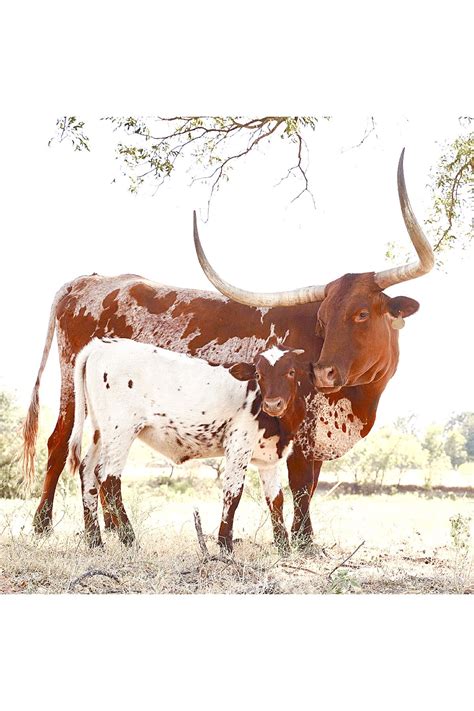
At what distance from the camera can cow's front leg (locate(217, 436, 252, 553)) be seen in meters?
4.36

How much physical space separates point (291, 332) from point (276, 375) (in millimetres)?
482

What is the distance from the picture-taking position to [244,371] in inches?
170

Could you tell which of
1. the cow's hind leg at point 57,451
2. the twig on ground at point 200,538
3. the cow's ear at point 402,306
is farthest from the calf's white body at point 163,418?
the cow's ear at point 402,306

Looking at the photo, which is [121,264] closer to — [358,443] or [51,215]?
[51,215]

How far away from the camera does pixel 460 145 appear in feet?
16.7

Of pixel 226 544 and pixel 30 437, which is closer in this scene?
pixel 226 544

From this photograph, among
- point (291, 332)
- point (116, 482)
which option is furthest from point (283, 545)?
point (291, 332)

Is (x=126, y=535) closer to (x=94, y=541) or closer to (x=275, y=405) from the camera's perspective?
(x=94, y=541)

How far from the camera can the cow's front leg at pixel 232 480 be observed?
4.36 m

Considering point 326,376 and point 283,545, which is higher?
point 326,376

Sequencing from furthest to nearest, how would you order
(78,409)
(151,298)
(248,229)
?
(151,298), (248,229), (78,409)

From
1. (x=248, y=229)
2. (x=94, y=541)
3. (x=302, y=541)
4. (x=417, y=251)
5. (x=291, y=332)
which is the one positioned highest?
(x=248, y=229)
